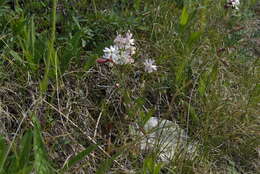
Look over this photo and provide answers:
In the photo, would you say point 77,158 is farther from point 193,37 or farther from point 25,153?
point 193,37

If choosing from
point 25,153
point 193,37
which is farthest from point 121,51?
point 25,153

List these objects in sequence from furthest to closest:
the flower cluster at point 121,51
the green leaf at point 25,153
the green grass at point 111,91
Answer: the flower cluster at point 121,51 → the green grass at point 111,91 → the green leaf at point 25,153

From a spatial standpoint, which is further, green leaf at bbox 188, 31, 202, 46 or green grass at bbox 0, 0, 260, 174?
green leaf at bbox 188, 31, 202, 46

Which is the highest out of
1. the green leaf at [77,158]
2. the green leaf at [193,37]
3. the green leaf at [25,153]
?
the green leaf at [193,37]

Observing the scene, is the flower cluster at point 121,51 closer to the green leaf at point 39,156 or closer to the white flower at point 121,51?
the white flower at point 121,51

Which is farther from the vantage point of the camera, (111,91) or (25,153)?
(111,91)

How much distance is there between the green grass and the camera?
60.0 inches

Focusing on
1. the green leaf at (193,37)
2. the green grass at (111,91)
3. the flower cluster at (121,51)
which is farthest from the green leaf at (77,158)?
the green leaf at (193,37)

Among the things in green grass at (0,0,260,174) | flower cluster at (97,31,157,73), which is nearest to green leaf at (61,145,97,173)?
green grass at (0,0,260,174)

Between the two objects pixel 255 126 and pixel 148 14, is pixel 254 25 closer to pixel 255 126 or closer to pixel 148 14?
pixel 148 14

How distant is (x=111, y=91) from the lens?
1850 millimetres

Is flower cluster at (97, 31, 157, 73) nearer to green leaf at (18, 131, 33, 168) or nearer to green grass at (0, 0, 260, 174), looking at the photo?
green grass at (0, 0, 260, 174)

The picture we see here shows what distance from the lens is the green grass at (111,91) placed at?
5.00 ft

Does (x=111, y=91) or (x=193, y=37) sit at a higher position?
(x=193, y=37)
